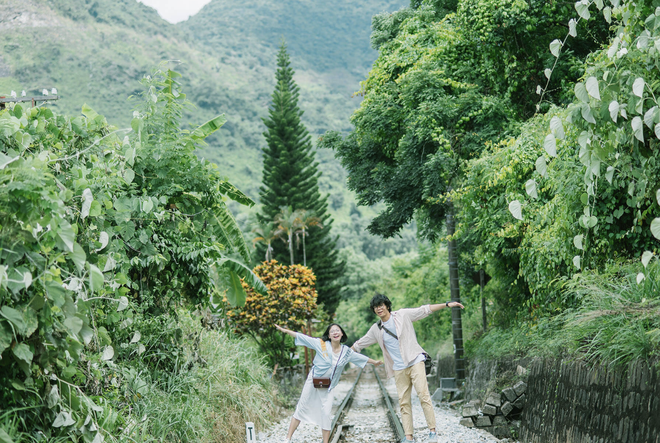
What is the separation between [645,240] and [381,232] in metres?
11.3

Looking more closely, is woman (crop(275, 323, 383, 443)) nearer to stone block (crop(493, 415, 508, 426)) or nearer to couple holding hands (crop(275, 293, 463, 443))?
couple holding hands (crop(275, 293, 463, 443))

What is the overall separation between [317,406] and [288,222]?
25329 millimetres

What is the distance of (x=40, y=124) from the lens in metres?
4.64

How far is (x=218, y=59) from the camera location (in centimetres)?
13412

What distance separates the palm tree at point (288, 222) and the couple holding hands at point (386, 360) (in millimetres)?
25067

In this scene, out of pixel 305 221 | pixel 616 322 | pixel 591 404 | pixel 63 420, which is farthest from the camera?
pixel 305 221

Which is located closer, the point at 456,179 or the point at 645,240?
the point at 645,240

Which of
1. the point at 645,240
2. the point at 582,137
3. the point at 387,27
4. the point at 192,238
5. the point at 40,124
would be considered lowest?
the point at 192,238

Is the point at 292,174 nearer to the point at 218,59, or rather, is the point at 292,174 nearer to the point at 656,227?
the point at 656,227

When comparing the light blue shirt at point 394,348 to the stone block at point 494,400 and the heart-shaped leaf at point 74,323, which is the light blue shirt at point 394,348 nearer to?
the stone block at point 494,400

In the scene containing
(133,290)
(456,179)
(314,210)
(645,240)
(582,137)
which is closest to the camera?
(582,137)

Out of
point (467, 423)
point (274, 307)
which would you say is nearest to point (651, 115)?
point (467, 423)

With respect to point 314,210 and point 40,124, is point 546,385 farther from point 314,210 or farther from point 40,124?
point 314,210

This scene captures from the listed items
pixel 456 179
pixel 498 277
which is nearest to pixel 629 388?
pixel 498 277
